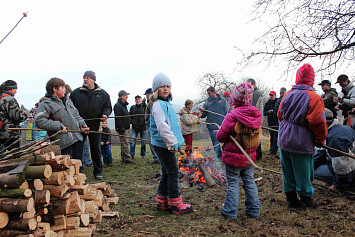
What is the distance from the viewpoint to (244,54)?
615cm

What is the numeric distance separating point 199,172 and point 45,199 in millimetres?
3442

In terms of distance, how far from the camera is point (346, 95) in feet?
22.2

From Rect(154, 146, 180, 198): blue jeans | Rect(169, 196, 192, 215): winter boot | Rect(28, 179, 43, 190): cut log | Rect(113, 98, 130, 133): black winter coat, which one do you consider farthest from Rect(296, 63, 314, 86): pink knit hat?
Rect(113, 98, 130, 133): black winter coat

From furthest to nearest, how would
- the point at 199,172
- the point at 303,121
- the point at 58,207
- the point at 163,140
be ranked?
the point at 199,172, the point at 163,140, the point at 303,121, the point at 58,207

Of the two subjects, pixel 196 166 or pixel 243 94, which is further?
pixel 196 166

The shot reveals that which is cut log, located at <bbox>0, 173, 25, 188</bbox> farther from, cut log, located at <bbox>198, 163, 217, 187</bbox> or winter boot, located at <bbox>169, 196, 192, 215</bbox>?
cut log, located at <bbox>198, 163, 217, 187</bbox>

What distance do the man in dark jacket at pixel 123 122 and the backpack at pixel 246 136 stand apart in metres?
5.89

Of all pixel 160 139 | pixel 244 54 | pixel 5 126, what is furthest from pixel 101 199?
pixel 244 54

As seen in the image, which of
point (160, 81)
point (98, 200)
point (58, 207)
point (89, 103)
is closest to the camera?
point (58, 207)

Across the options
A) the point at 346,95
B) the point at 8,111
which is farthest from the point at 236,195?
the point at 346,95

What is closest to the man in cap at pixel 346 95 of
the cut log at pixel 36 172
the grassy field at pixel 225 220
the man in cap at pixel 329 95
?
the man in cap at pixel 329 95

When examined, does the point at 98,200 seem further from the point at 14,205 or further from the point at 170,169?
the point at 14,205

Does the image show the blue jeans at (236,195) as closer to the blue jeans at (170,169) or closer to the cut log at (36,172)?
the blue jeans at (170,169)

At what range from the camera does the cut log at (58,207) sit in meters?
3.16
